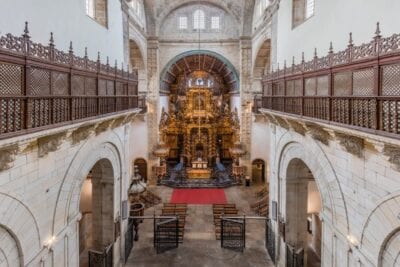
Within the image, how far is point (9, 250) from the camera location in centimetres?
645

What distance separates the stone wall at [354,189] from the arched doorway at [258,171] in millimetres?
17065

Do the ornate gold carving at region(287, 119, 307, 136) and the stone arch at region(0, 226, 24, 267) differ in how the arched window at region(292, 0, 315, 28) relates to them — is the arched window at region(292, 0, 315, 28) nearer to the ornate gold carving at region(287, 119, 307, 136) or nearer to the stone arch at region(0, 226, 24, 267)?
the ornate gold carving at region(287, 119, 307, 136)

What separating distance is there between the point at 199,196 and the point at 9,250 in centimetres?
1869

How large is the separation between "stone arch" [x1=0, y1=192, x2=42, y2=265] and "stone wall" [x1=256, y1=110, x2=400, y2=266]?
20.9 feet

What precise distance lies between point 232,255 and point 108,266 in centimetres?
532

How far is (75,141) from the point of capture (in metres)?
9.24

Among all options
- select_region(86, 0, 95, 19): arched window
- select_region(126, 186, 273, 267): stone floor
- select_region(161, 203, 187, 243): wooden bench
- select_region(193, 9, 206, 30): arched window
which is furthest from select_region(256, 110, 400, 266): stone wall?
select_region(193, 9, 206, 30): arched window

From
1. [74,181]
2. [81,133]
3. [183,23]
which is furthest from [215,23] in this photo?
[74,181]

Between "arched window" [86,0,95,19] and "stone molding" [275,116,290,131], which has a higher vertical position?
"arched window" [86,0,95,19]

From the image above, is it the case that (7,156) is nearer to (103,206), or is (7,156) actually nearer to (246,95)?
(103,206)

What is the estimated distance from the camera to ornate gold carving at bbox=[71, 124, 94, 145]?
9.15m

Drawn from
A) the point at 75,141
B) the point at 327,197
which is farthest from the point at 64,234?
the point at 327,197

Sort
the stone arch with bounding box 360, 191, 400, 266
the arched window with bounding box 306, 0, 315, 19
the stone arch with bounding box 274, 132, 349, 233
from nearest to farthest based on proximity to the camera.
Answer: the stone arch with bounding box 360, 191, 400, 266 < the stone arch with bounding box 274, 132, 349, 233 < the arched window with bounding box 306, 0, 315, 19

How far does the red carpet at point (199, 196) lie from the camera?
23.5 meters
